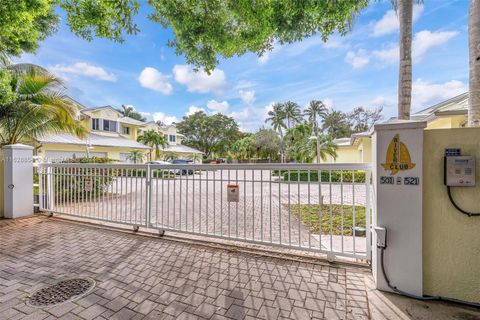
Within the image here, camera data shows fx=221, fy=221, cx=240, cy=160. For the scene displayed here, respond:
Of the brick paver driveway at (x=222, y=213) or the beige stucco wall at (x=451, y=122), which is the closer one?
the brick paver driveway at (x=222, y=213)

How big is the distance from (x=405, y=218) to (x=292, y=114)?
148 ft

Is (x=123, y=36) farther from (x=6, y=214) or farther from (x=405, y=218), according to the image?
(x=6, y=214)

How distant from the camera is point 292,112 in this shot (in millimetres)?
45344

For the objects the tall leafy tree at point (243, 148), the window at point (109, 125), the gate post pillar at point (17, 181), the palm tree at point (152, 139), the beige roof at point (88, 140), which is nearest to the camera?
the gate post pillar at point (17, 181)

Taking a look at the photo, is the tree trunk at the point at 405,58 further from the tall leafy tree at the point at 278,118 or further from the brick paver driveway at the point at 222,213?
the tall leafy tree at the point at 278,118

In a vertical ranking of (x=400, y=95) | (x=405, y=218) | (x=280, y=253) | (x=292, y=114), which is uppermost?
(x=292, y=114)

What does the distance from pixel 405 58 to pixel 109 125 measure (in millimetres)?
27159

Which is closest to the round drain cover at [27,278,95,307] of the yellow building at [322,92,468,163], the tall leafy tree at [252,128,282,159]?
the yellow building at [322,92,468,163]

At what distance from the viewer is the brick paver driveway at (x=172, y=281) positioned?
2262mm

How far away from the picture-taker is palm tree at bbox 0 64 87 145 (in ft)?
22.7

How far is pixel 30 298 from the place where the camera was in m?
2.49

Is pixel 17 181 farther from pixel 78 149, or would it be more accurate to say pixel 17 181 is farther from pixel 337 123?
pixel 337 123

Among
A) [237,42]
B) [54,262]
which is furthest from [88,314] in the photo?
[237,42]

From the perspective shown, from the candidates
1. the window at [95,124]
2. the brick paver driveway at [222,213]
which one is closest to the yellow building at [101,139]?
the window at [95,124]
